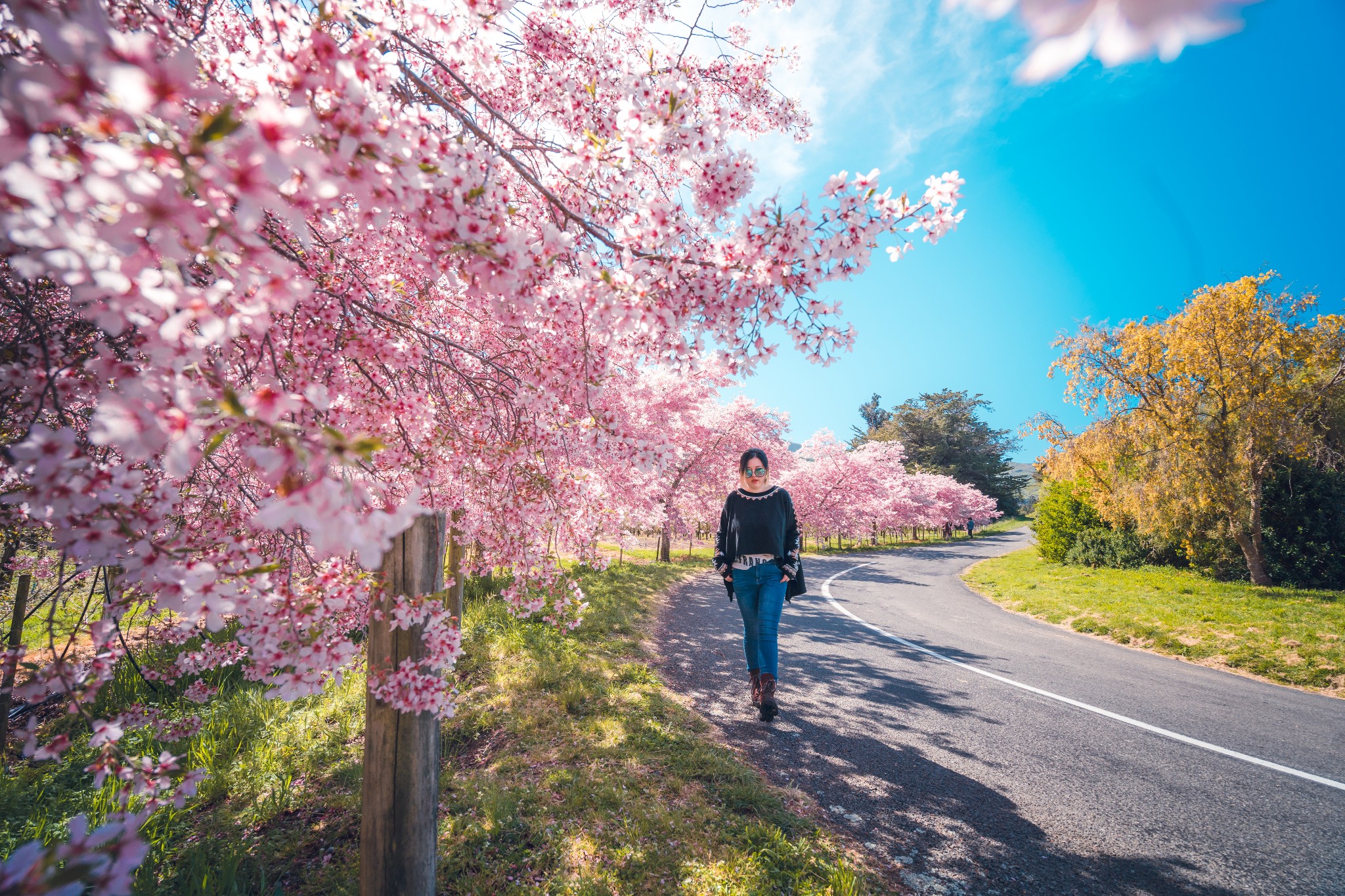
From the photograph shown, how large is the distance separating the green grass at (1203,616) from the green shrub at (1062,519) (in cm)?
380

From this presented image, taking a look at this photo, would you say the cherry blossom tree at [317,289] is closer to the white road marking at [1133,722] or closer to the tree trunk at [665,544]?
the white road marking at [1133,722]

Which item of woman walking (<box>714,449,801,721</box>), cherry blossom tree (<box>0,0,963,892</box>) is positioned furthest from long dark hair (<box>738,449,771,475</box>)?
cherry blossom tree (<box>0,0,963,892</box>)

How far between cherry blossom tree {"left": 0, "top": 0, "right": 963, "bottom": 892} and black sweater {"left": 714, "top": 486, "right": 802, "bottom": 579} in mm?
1263

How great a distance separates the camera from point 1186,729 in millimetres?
4344

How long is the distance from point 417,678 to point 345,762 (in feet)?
7.83

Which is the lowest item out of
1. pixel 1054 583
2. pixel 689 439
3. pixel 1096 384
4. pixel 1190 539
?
pixel 1054 583

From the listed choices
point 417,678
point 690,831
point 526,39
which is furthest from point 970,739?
point 526,39

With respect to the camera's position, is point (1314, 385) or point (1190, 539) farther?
point (1190, 539)

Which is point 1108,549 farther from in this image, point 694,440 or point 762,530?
point 762,530

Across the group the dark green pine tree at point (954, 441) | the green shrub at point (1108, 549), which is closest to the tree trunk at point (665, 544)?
the green shrub at point (1108, 549)

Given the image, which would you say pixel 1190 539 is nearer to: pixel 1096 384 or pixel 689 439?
pixel 1096 384

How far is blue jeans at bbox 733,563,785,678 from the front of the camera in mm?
4238

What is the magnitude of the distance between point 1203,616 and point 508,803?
12.8m

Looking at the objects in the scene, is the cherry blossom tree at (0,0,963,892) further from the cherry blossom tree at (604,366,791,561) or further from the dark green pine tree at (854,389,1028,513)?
the dark green pine tree at (854,389,1028,513)
